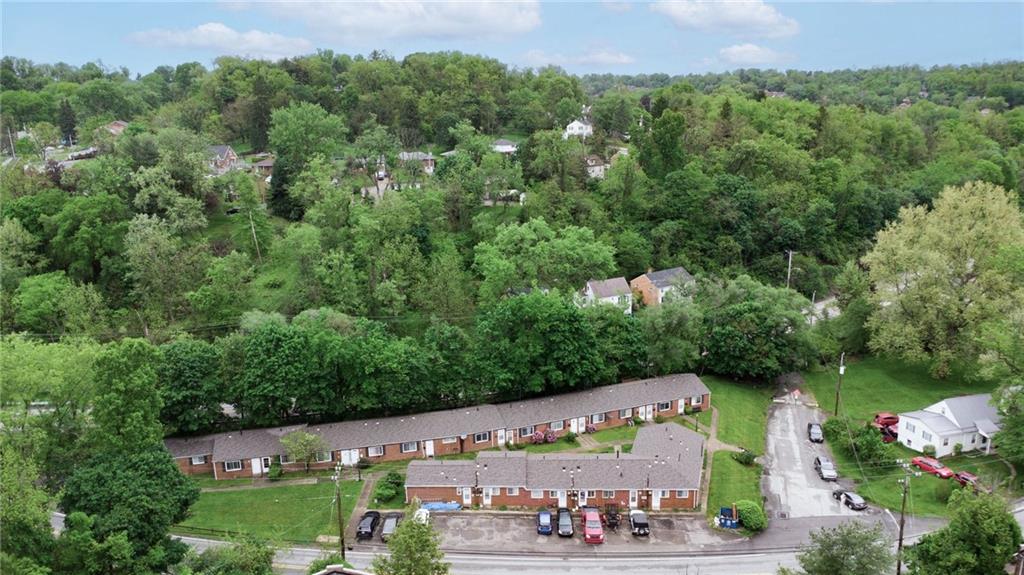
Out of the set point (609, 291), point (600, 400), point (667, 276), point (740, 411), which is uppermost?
point (667, 276)

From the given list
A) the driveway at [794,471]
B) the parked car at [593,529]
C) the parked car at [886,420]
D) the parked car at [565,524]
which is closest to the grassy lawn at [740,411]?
the driveway at [794,471]

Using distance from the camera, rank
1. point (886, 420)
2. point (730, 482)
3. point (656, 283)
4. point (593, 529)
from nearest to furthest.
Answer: point (593, 529) → point (730, 482) → point (886, 420) → point (656, 283)

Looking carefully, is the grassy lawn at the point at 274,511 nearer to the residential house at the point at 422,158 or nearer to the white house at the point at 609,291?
the white house at the point at 609,291

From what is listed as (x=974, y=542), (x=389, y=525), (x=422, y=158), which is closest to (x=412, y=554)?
(x=389, y=525)

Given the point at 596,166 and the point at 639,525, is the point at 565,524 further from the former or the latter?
the point at 596,166

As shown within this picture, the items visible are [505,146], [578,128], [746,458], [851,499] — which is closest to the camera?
[851,499]

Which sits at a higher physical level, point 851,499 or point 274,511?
point 851,499

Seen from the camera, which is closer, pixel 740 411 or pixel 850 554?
pixel 850 554
